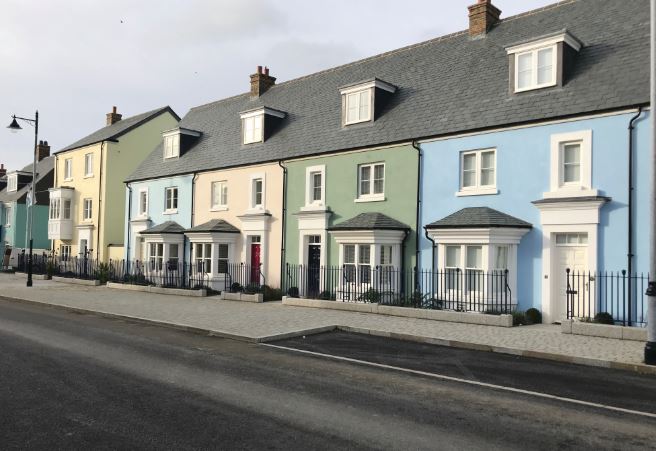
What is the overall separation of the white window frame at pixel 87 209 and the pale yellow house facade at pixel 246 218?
13.8 m

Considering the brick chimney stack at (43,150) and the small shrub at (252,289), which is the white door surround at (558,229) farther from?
the brick chimney stack at (43,150)

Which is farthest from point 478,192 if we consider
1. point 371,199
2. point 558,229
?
point 371,199

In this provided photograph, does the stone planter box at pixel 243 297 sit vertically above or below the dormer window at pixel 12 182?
below

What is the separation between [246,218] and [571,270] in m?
14.4

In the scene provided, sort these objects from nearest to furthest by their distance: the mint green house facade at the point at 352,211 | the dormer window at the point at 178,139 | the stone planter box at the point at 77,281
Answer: the mint green house facade at the point at 352,211 < the stone planter box at the point at 77,281 < the dormer window at the point at 178,139

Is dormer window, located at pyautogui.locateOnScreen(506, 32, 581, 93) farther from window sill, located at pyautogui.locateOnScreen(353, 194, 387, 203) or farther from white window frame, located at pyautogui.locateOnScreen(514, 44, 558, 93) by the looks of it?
window sill, located at pyautogui.locateOnScreen(353, 194, 387, 203)

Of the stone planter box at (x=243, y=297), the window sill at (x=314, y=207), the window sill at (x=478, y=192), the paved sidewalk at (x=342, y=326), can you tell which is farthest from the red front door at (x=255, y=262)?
the window sill at (x=478, y=192)

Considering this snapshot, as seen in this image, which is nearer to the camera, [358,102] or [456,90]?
[456,90]

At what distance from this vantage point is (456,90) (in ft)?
63.8

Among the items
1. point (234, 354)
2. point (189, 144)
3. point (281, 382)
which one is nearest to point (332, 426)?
point (281, 382)

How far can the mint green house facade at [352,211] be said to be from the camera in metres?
19.1

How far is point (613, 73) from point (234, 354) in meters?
13.2

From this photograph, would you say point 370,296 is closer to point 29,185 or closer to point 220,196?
point 220,196

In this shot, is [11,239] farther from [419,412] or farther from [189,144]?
[419,412]
